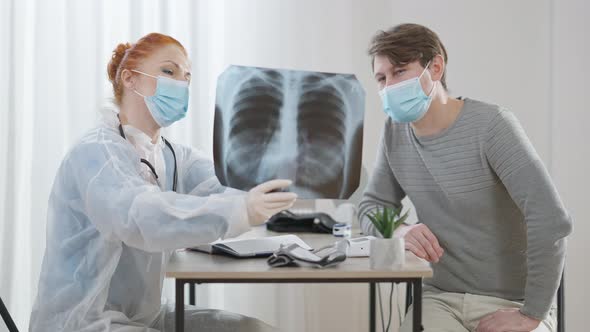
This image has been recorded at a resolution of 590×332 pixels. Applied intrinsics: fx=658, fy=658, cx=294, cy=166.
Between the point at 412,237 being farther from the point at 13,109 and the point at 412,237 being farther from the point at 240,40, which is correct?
the point at 13,109

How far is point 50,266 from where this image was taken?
1.69 metres

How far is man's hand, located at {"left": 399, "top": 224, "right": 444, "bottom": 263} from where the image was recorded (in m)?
1.74

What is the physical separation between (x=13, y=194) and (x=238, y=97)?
1483mm

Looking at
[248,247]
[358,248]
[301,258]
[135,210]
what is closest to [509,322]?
[358,248]

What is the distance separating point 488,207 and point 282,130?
0.62 meters

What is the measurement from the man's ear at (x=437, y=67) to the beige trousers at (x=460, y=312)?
24.6 inches

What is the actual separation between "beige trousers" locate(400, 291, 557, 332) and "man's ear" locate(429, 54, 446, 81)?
624 millimetres

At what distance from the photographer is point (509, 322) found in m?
1.67

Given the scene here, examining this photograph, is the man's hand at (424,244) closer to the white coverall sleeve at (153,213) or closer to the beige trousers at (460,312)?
the beige trousers at (460,312)

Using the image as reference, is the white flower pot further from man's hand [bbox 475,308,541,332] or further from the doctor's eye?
the doctor's eye

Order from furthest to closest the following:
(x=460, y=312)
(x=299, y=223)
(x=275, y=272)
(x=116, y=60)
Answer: (x=299, y=223), (x=116, y=60), (x=460, y=312), (x=275, y=272)

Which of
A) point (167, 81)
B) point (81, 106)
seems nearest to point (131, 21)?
point (81, 106)

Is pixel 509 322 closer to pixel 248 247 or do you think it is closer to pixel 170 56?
pixel 248 247

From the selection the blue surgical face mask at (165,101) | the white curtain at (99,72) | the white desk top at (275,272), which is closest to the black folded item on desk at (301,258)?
the white desk top at (275,272)
